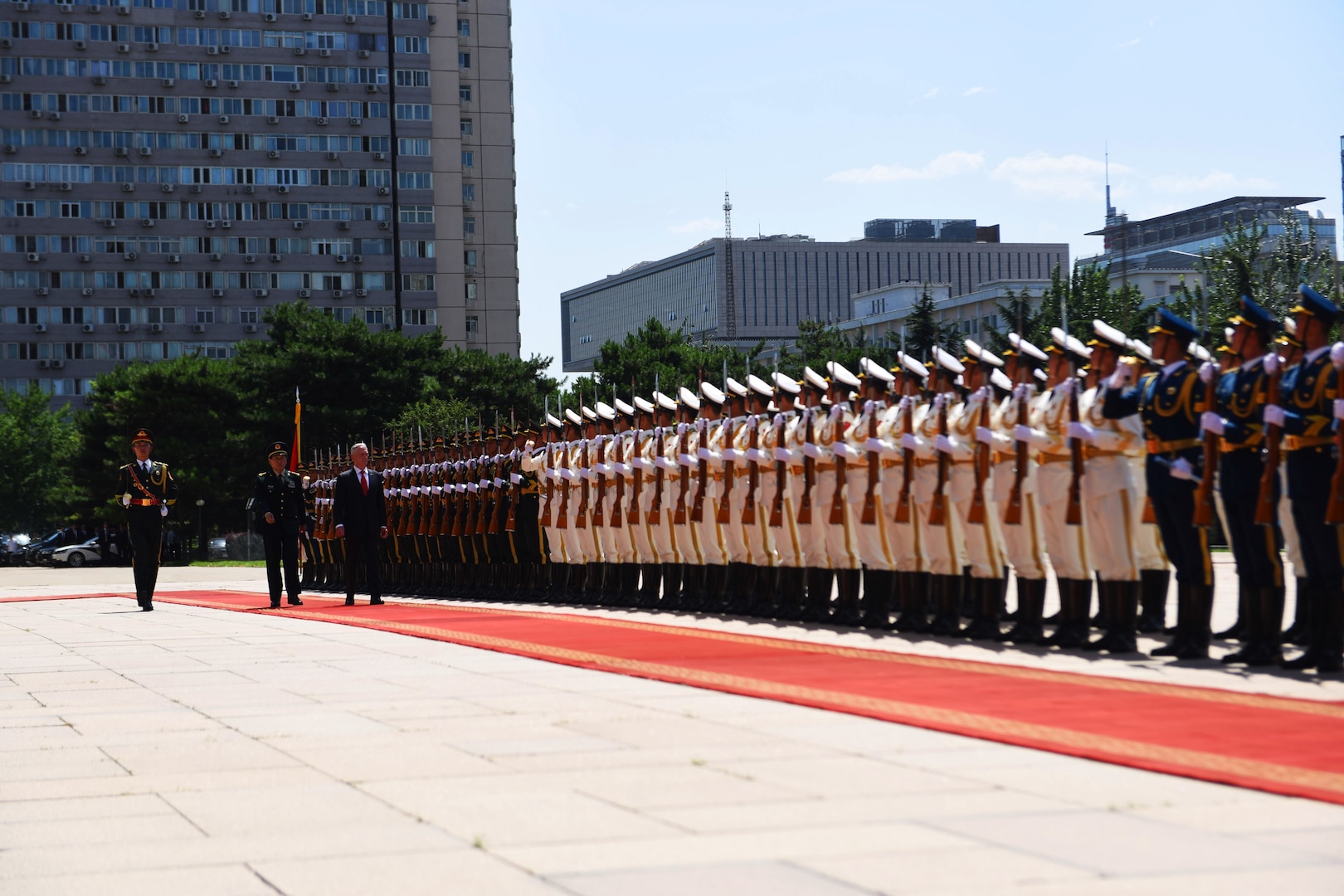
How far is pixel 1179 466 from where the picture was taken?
966cm

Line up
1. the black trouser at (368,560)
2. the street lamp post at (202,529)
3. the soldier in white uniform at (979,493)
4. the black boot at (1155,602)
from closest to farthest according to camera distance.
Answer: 1. the black boot at (1155,602)
2. the soldier in white uniform at (979,493)
3. the black trouser at (368,560)
4. the street lamp post at (202,529)

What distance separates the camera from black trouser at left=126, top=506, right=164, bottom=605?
58.7 feet

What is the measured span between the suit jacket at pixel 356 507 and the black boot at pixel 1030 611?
8844 mm

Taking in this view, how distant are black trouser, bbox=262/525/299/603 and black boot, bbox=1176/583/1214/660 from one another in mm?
11055

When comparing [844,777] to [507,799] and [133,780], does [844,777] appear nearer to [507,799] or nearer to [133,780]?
[507,799]

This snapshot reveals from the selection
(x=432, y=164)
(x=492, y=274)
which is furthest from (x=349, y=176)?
(x=492, y=274)

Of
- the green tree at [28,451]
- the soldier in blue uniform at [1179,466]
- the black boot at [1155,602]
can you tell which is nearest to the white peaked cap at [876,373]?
the black boot at [1155,602]

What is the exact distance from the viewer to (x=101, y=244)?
91.1m

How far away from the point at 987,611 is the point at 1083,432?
1.53 meters

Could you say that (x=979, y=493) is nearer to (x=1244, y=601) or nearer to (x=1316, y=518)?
(x=1244, y=601)

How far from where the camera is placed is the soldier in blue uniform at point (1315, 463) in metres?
8.70

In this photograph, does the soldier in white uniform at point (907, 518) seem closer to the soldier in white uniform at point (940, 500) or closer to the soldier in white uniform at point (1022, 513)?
the soldier in white uniform at point (940, 500)

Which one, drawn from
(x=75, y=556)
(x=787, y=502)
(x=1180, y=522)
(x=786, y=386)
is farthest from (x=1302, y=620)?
(x=75, y=556)

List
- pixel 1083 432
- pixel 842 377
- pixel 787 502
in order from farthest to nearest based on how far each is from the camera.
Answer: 1. pixel 787 502
2. pixel 842 377
3. pixel 1083 432
